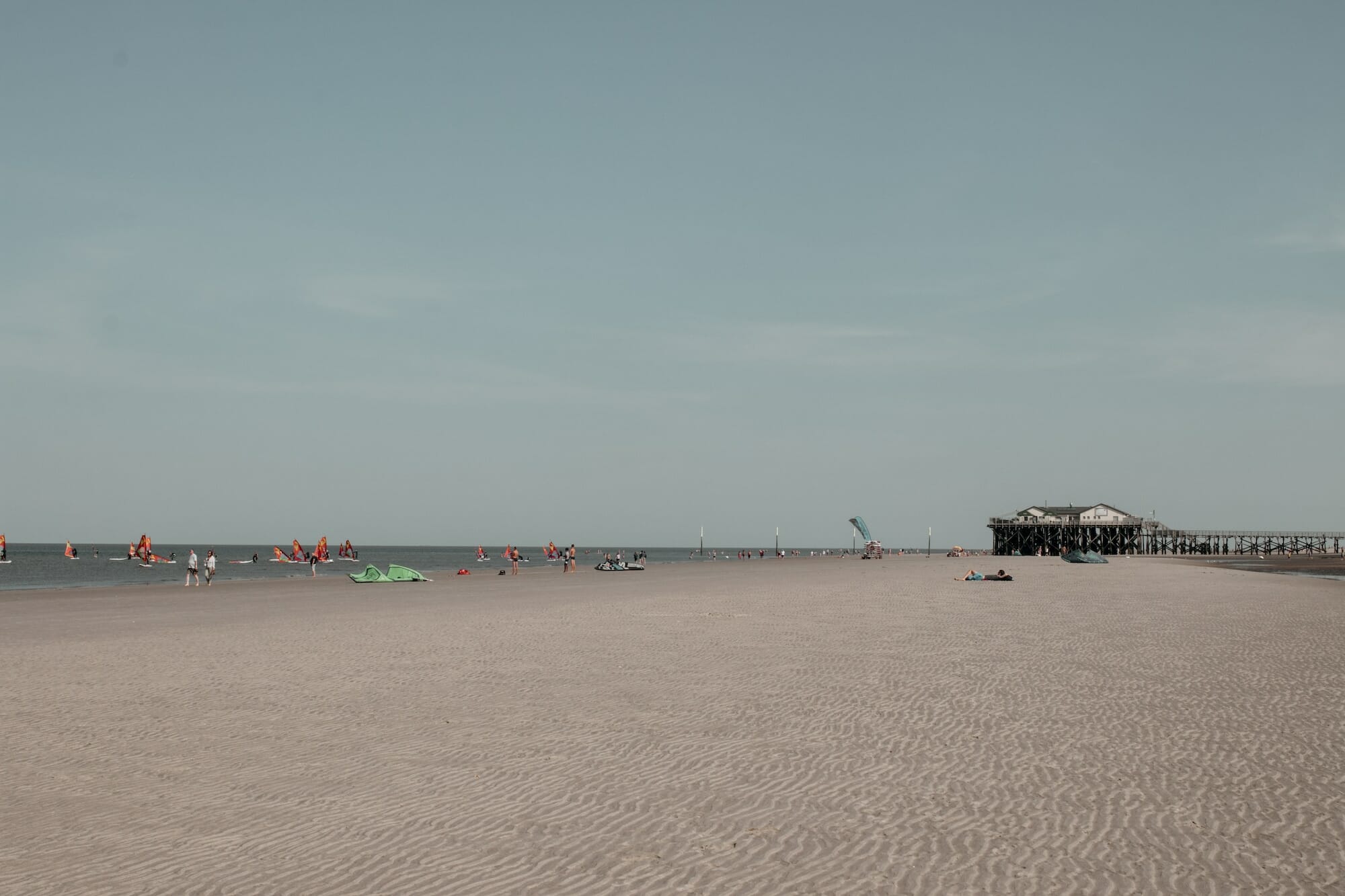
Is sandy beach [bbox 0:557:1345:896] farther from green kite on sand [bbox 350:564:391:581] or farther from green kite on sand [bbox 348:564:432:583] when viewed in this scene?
green kite on sand [bbox 348:564:432:583]

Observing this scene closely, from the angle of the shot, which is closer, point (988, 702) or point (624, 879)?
point (624, 879)

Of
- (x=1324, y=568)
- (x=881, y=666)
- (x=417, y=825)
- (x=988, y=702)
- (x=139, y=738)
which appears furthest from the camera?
(x=1324, y=568)

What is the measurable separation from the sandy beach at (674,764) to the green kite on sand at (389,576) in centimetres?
2901

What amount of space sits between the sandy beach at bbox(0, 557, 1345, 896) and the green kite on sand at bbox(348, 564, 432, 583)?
29.0 metres

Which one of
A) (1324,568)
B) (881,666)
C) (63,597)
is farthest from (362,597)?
(1324,568)

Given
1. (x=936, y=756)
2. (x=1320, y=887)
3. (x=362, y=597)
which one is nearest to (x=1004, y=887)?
(x=1320, y=887)

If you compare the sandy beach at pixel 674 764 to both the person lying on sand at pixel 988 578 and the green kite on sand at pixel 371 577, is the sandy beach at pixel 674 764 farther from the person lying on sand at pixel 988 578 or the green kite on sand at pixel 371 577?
the green kite on sand at pixel 371 577

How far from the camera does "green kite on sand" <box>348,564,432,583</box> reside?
4841 cm

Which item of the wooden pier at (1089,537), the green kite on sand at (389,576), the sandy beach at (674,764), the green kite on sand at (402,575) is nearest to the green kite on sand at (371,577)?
the green kite on sand at (389,576)

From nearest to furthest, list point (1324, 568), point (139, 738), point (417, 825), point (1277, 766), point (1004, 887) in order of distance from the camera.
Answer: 1. point (1004, 887)
2. point (417, 825)
3. point (1277, 766)
4. point (139, 738)
5. point (1324, 568)

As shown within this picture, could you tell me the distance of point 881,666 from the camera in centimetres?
1496

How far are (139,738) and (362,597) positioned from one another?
84.0ft

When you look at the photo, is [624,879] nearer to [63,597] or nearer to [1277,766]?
[1277,766]

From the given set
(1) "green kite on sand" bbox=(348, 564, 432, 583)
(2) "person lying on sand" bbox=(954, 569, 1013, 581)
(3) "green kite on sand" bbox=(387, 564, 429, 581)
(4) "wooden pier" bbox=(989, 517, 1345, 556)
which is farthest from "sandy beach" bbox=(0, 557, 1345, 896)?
(4) "wooden pier" bbox=(989, 517, 1345, 556)
